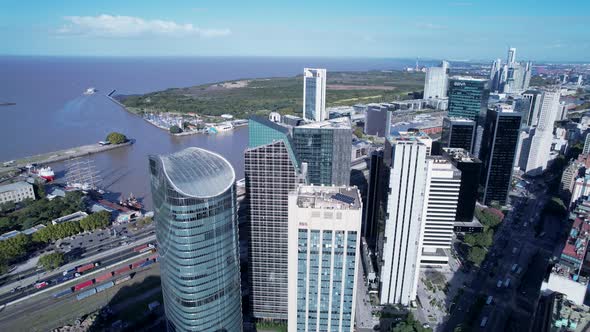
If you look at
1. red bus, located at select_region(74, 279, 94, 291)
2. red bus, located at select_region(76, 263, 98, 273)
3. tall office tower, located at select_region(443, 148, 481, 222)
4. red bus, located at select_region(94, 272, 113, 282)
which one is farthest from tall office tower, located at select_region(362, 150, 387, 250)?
red bus, located at select_region(76, 263, 98, 273)

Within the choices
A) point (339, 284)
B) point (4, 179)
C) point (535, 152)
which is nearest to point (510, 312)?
point (339, 284)

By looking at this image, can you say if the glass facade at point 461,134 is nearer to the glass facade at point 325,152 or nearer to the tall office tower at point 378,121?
the glass facade at point 325,152

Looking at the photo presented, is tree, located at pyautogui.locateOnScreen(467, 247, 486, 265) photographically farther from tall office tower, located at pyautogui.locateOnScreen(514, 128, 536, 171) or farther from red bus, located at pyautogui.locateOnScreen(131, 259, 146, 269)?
red bus, located at pyautogui.locateOnScreen(131, 259, 146, 269)

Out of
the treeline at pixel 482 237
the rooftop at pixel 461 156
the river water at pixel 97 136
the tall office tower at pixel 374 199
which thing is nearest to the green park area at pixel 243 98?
→ the river water at pixel 97 136

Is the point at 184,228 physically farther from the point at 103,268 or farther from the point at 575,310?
the point at 575,310

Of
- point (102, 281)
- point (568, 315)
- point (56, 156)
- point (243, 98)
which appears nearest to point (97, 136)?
point (56, 156)

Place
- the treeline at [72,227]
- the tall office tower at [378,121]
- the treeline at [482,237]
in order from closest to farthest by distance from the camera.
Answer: the treeline at [482,237]
the treeline at [72,227]
the tall office tower at [378,121]
